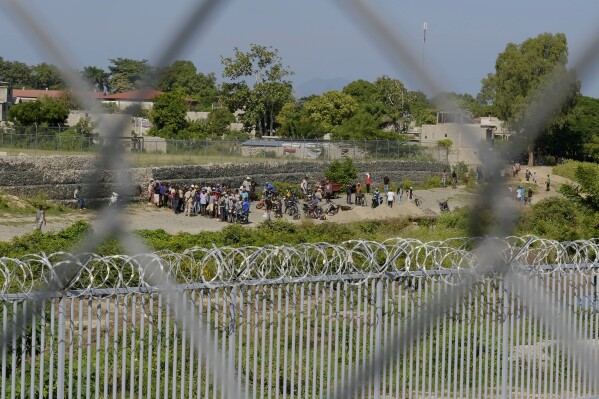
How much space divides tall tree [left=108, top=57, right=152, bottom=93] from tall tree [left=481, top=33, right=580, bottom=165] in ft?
1.08

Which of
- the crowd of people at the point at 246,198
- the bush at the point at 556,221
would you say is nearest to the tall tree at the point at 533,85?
the bush at the point at 556,221

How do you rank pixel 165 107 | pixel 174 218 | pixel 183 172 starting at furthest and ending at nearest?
pixel 183 172, pixel 174 218, pixel 165 107

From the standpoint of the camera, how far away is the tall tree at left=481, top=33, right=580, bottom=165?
0.80 m

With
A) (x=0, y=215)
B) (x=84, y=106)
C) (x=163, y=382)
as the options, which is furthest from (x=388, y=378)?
(x=0, y=215)

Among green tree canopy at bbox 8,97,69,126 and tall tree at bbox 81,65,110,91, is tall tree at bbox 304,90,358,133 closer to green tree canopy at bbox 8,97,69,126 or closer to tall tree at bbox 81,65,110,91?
green tree canopy at bbox 8,97,69,126

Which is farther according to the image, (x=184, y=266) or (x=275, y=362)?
(x=184, y=266)

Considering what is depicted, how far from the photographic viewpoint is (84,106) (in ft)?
3.02

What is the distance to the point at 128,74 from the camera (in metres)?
0.95

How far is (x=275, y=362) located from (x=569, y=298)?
1.87 m

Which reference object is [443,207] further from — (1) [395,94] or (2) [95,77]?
(2) [95,77]

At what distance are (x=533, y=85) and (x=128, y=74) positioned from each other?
0.41 meters

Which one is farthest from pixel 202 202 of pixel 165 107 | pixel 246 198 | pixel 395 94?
pixel 165 107

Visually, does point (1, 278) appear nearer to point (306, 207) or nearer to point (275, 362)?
point (275, 362)

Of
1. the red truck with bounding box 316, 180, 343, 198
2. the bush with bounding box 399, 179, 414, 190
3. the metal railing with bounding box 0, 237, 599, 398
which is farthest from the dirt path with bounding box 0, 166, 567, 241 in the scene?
the metal railing with bounding box 0, 237, 599, 398
